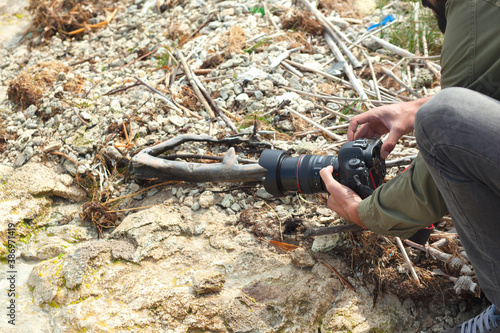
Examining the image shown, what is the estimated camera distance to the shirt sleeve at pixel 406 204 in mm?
1854

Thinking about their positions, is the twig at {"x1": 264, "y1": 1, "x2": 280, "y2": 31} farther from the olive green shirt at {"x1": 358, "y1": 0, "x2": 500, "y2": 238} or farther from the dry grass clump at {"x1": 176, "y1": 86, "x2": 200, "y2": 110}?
the olive green shirt at {"x1": 358, "y1": 0, "x2": 500, "y2": 238}

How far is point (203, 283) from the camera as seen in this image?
88.9 inches

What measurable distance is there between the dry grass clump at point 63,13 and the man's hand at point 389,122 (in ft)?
12.0

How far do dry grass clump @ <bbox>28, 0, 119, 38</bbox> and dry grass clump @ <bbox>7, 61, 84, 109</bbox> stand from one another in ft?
3.07

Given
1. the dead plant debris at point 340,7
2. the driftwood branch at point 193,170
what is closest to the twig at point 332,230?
the driftwood branch at point 193,170

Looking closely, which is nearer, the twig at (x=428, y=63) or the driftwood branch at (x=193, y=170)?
the driftwood branch at (x=193, y=170)

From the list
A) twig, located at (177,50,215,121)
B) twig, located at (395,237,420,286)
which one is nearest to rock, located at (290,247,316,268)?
twig, located at (395,237,420,286)

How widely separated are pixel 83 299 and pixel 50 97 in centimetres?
216

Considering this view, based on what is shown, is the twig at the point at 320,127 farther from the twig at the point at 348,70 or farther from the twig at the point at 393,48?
the twig at the point at 393,48

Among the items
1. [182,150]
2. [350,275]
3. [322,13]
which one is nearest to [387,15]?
[322,13]

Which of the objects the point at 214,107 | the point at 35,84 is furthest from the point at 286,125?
the point at 35,84

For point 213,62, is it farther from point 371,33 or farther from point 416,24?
point 416,24

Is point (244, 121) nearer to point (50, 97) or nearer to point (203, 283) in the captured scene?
point (203, 283)

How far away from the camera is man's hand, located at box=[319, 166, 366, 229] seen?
2.16 m
